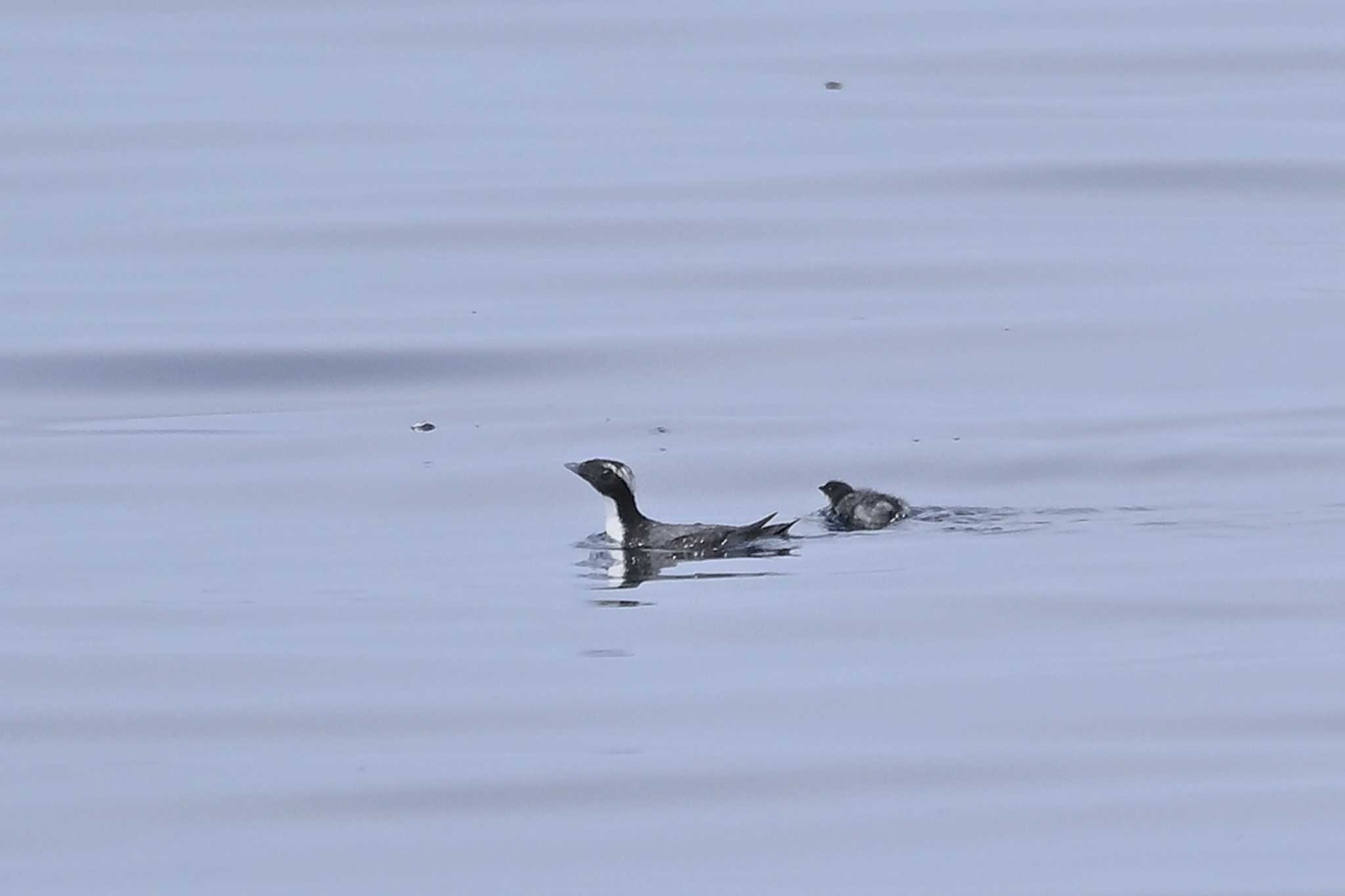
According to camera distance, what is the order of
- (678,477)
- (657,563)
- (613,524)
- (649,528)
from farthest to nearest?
(678,477) < (613,524) < (649,528) < (657,563)

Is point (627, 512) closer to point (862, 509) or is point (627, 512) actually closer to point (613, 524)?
point (613, 524)

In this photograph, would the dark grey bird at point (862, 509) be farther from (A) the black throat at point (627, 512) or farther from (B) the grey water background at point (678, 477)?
(A) the black throat at point (627, 512)

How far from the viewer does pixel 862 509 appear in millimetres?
11906

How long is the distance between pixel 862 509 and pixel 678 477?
1750 millimetres

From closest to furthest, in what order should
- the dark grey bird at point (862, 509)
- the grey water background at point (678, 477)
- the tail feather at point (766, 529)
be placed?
1. the grey water background at point (678, 477)
2. the tail feather at point (766, 529)
3. the dark grey bird at point (862, 509)

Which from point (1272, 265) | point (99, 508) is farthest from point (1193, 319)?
point (99, 508)

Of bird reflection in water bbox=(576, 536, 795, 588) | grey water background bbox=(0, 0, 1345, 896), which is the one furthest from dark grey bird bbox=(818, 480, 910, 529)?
bird reflection in water bbox=(576, 536, 795, 588)

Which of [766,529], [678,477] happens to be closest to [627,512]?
[766,529]

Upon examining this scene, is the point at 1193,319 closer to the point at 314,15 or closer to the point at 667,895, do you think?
the point at 667,895

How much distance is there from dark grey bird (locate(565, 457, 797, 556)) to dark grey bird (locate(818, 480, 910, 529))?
239 mm

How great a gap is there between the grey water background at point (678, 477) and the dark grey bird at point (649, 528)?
0.19 metres

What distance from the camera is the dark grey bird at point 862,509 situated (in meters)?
11.8

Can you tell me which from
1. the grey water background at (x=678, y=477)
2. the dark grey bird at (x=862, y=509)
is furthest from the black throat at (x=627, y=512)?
the dark grey bird at (x=862, y=509)

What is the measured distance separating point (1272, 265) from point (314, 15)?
19915mm
